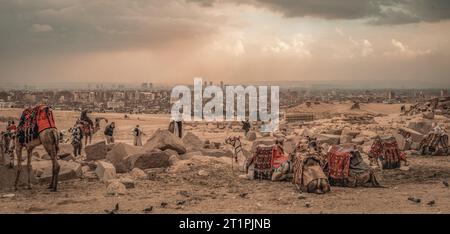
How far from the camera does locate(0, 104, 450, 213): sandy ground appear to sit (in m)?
9.04

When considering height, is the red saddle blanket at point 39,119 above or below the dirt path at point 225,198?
above

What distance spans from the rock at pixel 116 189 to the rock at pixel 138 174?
1.66 meters

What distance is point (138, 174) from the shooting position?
12.5 m

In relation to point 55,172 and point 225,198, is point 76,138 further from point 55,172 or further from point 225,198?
point 225,198

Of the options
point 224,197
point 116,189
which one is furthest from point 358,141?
point 116,189

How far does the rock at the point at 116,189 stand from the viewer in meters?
10.3

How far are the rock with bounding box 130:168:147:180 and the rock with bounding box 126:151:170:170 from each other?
0.77 metres

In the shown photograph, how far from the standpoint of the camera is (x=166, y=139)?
15633 millimetres

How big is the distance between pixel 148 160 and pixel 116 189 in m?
3.38

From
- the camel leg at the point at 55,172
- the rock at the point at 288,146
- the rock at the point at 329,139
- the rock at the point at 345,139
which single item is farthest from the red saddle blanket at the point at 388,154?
the camel leg at the point at 55,172

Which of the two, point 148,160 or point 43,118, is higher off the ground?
point 43,118

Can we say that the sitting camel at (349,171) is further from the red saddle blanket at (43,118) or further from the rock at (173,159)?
the red saddle blanket at (43,118)

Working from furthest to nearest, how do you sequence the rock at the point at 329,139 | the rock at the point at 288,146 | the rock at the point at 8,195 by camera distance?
the rock at the point at 329,139 < the rock at the point at 288,146 < the rock at the point at 8,195
